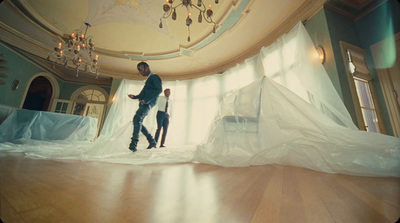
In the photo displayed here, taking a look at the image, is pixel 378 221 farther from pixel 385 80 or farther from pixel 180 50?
pixel 180 50

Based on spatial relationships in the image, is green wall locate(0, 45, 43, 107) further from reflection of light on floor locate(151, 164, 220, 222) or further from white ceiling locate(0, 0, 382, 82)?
reflection of light on floor locate(151, 164, 220, 222)

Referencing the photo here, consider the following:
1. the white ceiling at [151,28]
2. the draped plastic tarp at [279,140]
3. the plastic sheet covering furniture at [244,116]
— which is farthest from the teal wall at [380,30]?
the plastic sheet covering furniture at [244,116]

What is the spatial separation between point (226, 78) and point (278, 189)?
3663 millimetres

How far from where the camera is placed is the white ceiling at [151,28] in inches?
94.9

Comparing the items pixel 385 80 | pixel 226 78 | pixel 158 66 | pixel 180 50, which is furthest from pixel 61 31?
pixel 385 80

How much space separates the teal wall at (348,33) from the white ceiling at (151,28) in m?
0.24

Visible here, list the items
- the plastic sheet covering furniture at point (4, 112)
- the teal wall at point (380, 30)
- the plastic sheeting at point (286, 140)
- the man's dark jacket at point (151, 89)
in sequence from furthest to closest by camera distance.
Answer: the plastic sheet covering furniture at point (4, 112), the teal wall at point (380, 30), the man's dark jacket at point (151, 89), the plastic sheeting at point (286, 140)

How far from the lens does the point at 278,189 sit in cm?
44

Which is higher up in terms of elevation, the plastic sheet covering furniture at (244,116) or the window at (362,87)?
the window at (362,87)

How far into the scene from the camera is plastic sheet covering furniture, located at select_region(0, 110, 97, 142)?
76.4 inches

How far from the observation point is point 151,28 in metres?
2.97

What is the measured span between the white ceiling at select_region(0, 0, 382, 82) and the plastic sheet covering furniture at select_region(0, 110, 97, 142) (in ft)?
6.64

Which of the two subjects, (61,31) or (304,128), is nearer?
(304,128)

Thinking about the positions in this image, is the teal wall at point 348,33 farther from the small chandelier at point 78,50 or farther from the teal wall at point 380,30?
the small chandelier at point 78,50
